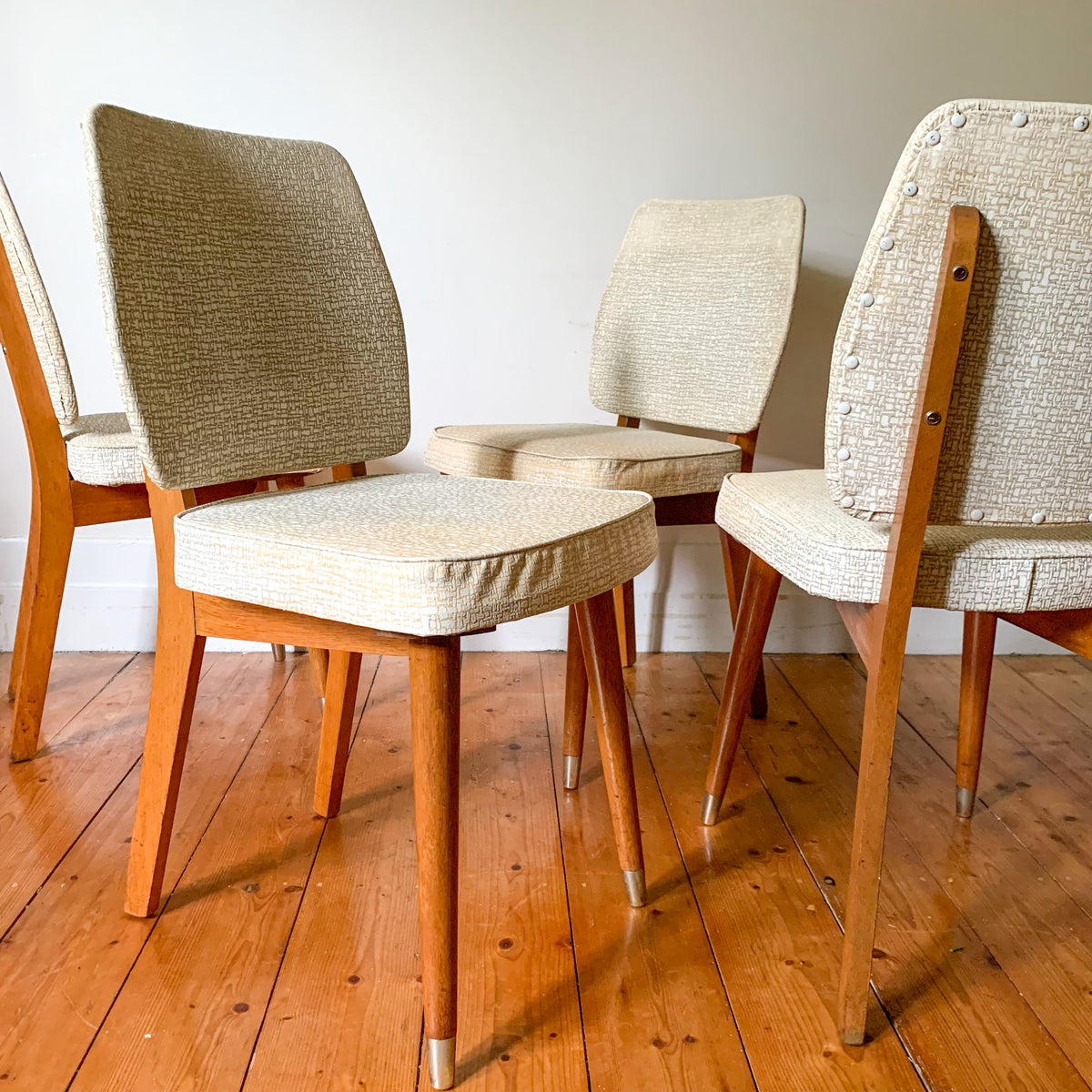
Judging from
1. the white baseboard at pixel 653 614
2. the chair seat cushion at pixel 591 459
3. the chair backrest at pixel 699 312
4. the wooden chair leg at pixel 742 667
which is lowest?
the white baseboard at pixel 653 614

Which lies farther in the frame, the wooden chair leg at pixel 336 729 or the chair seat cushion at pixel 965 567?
the wooden chair leg at pixel 336 729

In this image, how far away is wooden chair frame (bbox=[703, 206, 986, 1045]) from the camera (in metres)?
0.79

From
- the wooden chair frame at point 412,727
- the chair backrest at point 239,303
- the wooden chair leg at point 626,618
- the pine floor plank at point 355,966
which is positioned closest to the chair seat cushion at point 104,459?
the wooden chair frame at point 412,727

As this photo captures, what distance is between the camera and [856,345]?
0.83 metres

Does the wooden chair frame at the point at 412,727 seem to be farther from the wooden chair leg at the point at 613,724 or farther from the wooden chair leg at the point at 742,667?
the wooden chair leg at the point at 742,667

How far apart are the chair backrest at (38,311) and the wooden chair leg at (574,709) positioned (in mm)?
779

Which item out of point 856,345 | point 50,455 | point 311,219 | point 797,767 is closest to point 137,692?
point 50,455

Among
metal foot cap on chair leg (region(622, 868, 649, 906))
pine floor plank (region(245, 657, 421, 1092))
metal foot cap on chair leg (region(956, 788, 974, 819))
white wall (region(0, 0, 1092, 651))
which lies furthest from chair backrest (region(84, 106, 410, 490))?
metal foot cap on chair leg (region(956, 788, 974, 819))

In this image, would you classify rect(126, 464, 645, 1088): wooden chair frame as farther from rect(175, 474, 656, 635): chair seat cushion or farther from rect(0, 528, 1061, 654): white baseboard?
rect(0, 528, 1061, 654): white baseboard

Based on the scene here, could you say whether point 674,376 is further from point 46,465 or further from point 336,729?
point 46,465

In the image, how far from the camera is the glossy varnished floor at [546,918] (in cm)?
93

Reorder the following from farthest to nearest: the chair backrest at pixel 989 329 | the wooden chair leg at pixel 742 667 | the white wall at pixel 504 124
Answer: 1. the white wall at pixel 504 124
2. the wooden chair leg at pixel 742 667
3. the chair backrest at pixel 989 329

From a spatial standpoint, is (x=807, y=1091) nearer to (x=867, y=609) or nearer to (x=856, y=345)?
(x=867, y=609)

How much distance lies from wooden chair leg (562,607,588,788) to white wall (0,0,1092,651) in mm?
754
